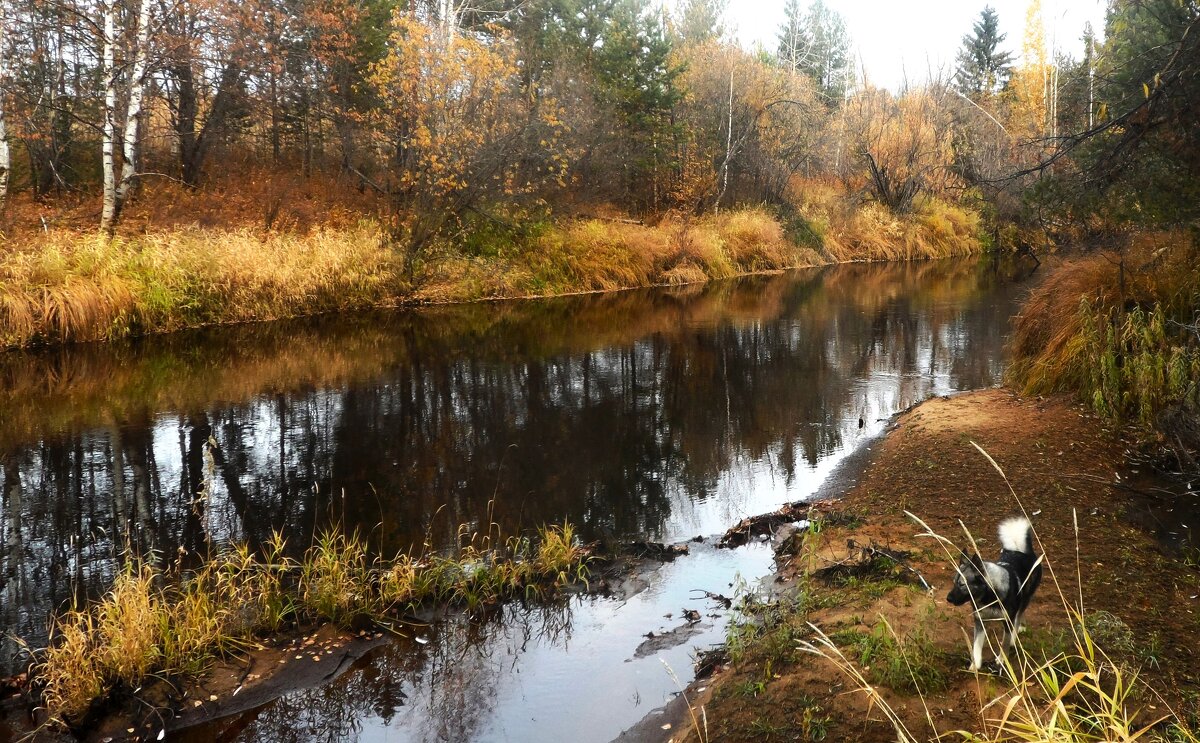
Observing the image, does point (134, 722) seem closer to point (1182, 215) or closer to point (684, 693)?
point (684, 693)

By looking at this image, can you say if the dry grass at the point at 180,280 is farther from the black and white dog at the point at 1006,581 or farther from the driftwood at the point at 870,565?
the black and white dog at the point at 1006,581

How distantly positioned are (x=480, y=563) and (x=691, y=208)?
25129mm

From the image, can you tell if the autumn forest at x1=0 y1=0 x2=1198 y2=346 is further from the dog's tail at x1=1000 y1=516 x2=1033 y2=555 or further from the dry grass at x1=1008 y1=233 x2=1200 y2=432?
the dog's tail at x1=1000 y1=516 x2=1033 y2=555

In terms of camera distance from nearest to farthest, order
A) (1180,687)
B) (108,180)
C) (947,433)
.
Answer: (1180,687)
(947,433)
(108,180)

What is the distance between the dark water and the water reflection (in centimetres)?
4

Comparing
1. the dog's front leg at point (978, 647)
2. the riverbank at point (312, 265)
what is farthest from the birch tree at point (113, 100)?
the dog's front leg at point (978, 647)

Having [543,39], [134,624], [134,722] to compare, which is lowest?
[134,722]

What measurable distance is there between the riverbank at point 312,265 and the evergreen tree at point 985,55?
2918 centimetres

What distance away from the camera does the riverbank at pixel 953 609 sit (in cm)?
350

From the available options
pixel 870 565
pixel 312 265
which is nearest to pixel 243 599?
pixel 870 565

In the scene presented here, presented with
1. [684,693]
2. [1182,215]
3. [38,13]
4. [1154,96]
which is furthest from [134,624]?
[38,13]

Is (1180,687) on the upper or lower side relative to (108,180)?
lower

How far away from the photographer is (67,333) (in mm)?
14078

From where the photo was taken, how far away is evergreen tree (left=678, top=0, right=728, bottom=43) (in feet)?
152
